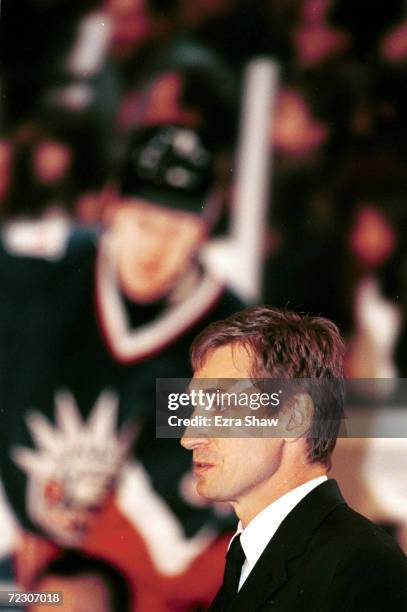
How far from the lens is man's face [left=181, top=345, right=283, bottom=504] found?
1.53 meters

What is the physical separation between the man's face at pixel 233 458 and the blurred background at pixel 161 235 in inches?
17.9

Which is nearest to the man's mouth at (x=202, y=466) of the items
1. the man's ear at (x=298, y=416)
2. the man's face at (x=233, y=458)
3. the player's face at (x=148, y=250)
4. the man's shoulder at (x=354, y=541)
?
the man's face at (x=233, y=458)

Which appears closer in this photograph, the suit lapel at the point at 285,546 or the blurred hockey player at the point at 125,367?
the suit lapel at the point at 285,546

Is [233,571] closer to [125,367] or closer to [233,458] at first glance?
[233,458]

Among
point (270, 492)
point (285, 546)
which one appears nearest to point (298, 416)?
point (270, 492)

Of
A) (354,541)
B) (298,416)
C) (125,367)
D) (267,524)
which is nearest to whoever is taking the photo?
(354,541)

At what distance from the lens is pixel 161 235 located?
6.91ft

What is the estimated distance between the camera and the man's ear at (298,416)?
5.00 feet

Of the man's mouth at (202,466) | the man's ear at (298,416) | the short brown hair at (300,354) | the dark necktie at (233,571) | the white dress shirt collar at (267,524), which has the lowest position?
the dark necktie at (233,571)

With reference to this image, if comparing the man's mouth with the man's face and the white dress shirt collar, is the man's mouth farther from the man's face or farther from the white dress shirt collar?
the white dress shirt collar

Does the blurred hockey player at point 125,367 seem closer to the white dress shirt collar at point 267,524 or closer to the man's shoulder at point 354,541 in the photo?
the white dress shirt collar at point 267,524

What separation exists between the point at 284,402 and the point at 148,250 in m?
0.65

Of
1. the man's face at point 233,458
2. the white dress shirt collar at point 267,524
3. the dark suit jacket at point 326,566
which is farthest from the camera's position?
the man's face at point 233,458

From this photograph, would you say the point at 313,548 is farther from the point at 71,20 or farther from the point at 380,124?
the point at 71,20
